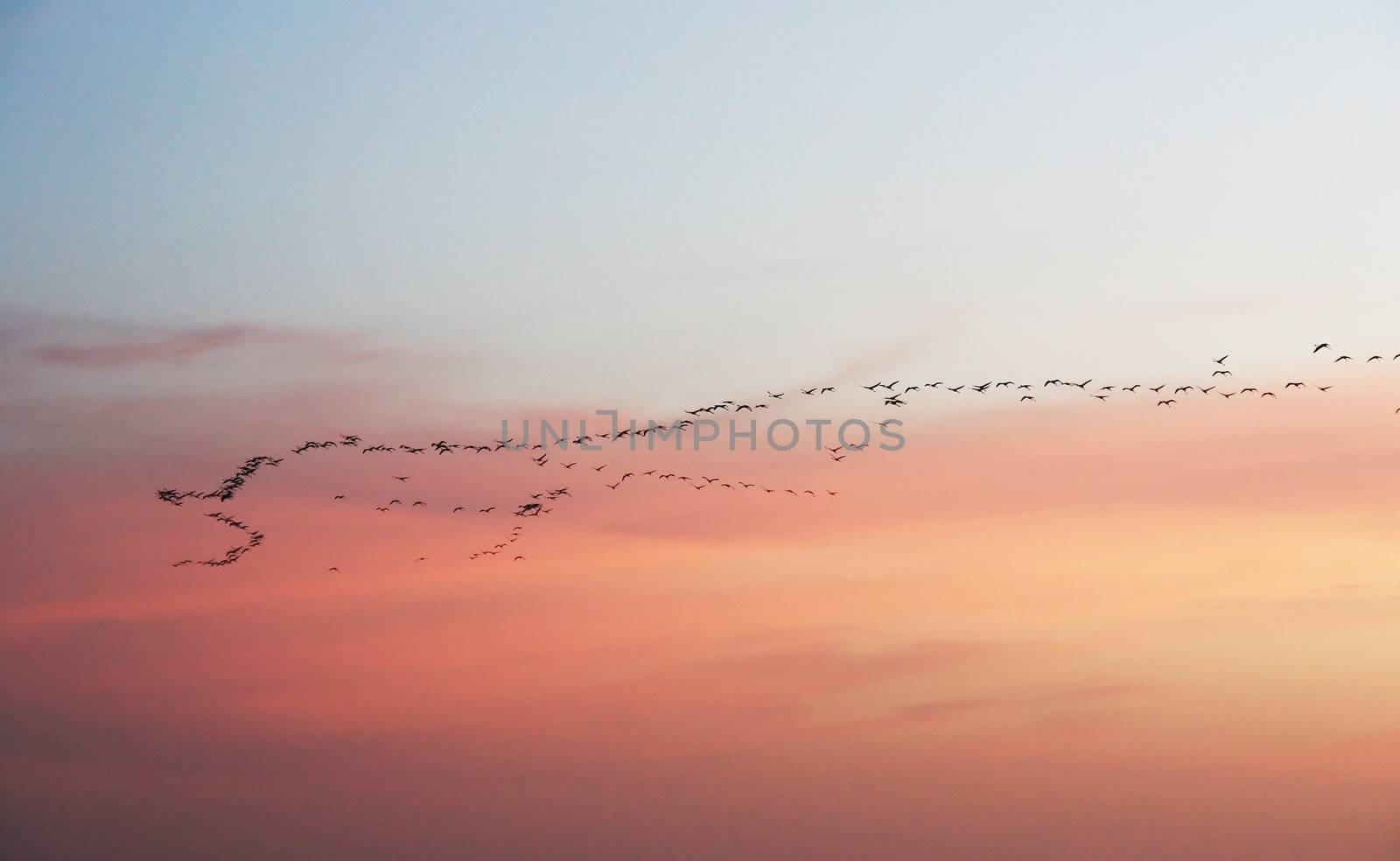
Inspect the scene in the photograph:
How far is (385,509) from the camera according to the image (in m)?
75.8

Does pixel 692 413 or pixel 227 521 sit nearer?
pixel 692 413

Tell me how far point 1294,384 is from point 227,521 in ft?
187

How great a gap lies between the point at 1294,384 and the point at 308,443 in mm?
51238

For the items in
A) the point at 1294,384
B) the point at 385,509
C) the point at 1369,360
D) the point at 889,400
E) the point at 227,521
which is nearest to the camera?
the point at 1369,360

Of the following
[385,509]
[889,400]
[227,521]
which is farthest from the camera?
[227,521]

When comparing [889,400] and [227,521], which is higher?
[889,400]

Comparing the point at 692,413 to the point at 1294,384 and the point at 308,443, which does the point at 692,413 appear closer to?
the point at 308,443

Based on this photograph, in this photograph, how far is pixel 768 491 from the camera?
234ft

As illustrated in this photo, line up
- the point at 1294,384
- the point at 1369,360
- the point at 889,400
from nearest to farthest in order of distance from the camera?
A: the point at 1369,360 → the point at 1294,384 → the point at 889,400

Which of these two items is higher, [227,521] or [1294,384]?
[1294,384]

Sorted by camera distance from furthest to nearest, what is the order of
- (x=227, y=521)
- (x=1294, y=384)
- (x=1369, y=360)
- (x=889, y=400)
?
(x=227, y=521) < (x=889, y=400) < (x=1294, y=384) < (x=1369, y=360)

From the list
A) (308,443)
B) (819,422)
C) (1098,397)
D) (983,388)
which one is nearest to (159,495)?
(308,443)

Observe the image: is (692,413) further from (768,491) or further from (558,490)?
(558,490)

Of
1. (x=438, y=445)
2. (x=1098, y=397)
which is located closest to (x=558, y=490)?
(x=438, y=445)
